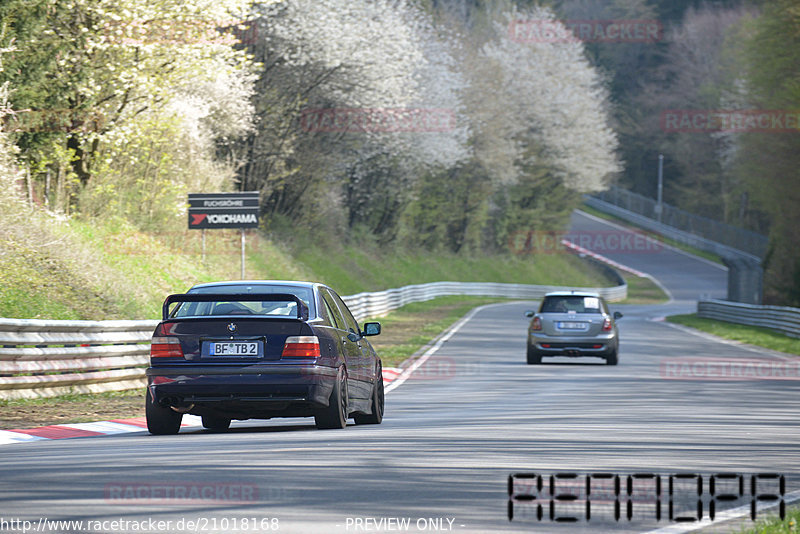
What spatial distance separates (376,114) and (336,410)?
39.1 metres

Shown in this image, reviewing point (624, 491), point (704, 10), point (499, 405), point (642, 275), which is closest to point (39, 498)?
point (624, 491)

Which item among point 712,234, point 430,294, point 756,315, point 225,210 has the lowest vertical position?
point 430,294

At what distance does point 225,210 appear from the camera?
3225 cm

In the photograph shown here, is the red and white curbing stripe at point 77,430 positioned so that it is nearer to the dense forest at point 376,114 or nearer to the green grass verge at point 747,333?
the dense forest at point 376,114

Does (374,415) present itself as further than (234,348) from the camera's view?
Yes

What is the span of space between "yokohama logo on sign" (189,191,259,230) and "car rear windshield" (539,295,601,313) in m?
8.34

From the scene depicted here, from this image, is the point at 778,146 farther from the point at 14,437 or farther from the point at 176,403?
the point at 14,437

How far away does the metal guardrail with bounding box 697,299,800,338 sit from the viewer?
38812 millimetres

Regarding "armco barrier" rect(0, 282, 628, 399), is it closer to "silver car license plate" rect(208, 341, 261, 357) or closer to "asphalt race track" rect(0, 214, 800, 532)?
"asphalt race track" rect(0, 214, 800, 532)

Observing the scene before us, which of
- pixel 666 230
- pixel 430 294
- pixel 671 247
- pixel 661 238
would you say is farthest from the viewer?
pixel 666 230

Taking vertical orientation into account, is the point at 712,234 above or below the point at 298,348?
above

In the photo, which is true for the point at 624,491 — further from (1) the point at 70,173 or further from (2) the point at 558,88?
(2) the point at 558,88

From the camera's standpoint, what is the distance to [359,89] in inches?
1918

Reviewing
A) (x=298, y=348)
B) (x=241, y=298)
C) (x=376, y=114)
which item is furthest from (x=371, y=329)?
(x=376, y=114)
